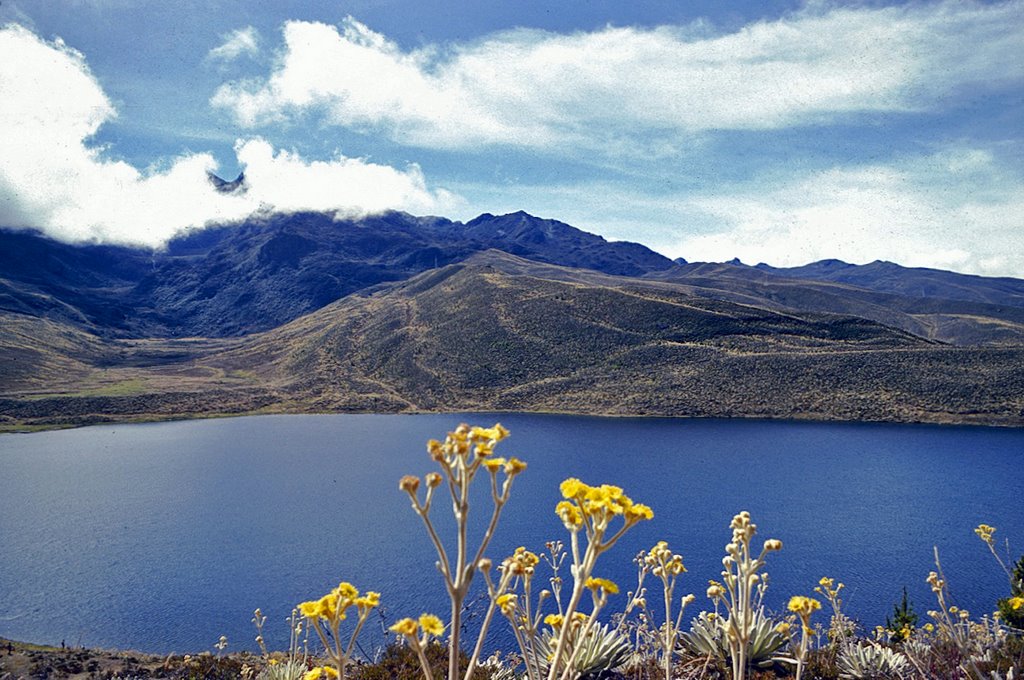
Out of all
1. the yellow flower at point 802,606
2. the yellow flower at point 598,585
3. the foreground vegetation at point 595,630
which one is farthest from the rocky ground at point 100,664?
the yellow flower at point 802,606

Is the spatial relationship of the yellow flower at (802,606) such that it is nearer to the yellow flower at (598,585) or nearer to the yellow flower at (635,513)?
the yellow flower at (598,585)

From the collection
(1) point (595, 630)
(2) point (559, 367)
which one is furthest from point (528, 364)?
(1) point (595, 630)

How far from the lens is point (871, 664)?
7777 millimetres

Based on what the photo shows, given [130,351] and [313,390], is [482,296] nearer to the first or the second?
[313,390]

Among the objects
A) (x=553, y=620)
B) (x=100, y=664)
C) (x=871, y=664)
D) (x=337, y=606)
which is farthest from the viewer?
(x=100, y=664)

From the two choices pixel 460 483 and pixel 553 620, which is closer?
pixel 460 483

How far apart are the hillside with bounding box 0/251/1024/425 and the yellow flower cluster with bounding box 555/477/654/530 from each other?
7762 centimetres

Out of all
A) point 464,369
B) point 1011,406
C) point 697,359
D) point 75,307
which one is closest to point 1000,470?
point 1011,406

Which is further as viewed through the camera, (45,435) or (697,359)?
(697,359)

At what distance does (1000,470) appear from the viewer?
4669cm

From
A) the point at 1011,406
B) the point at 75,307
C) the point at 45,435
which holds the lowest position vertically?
the point at 45,435

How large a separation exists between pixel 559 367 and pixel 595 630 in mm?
87769

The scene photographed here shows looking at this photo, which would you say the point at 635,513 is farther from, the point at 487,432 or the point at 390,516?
the point at 390,516

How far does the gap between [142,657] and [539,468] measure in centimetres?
3315
